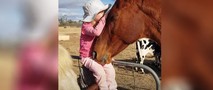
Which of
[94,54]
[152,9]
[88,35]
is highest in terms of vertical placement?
[152,9]

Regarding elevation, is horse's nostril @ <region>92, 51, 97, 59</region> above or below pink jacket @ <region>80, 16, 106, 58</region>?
below

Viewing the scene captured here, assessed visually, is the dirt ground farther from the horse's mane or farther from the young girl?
the horse's mane

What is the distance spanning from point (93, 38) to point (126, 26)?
0.20m

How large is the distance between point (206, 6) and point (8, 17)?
39.6 inches

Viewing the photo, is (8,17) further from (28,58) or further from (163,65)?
(163,65)

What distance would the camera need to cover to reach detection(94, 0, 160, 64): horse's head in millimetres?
1843

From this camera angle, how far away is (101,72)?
1840mm

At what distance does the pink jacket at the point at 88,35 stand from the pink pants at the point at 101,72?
4 centimetres

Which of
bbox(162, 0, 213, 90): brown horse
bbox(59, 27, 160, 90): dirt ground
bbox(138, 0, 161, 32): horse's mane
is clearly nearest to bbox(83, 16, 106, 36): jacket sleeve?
bbox(59, 27, 160, 90): dirt ground

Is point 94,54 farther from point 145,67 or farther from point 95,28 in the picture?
point 145,67

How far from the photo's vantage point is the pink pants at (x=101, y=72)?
6.04 feet

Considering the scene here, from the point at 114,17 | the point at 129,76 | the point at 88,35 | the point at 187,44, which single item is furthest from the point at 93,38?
the point at 187,44

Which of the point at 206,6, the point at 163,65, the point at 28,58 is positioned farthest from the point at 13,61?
the point at 206,6

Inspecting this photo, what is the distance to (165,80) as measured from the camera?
6.21 ft
